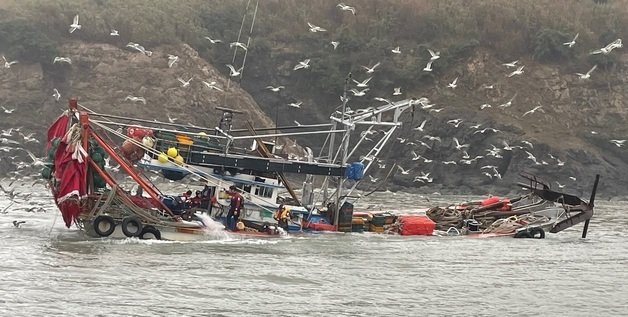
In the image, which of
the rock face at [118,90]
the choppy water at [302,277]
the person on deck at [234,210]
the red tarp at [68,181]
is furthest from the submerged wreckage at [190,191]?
the rock face at [118,90]

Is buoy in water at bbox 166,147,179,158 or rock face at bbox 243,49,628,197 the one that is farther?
rock face at bbox 243,49,628,197

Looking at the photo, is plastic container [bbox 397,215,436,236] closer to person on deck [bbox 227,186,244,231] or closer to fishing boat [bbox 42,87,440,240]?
fishing boat [bbox 42,87,440,240]

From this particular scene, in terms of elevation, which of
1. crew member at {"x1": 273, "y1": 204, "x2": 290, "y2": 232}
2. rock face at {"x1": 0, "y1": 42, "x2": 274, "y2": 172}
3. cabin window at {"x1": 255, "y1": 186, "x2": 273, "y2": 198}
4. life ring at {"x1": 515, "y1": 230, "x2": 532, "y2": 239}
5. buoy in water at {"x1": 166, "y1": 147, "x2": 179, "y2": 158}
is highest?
rock face at {"x1": 0, "y1": 42, "x2": 274, "y2": 172}

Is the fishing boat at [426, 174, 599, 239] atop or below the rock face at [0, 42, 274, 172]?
below

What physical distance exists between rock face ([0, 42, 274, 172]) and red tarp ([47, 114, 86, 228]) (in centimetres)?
4801

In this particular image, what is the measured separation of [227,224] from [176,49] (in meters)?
58.3

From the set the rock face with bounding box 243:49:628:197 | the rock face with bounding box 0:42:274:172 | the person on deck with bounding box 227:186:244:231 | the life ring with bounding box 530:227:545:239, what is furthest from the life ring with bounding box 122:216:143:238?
the rock face with bounding box 0:42:274:172

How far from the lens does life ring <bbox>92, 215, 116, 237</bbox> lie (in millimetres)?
25938

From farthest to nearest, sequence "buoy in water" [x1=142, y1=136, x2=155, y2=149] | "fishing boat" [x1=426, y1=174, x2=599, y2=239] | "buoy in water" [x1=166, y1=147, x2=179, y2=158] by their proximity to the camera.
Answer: "fishing boat" [x1=426, y1=174, x2=599, y2=239] → "buoy in water" [x1=142, y1=136, x2=155, y2=149] → "buoy in water" [x1=166, y1=147, x2=179, y2=158]

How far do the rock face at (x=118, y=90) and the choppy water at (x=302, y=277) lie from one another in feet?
154

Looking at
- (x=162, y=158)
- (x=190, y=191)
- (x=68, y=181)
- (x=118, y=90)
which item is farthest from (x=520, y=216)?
(x=118, y=90)

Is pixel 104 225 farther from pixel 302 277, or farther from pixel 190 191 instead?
pixel 302 277

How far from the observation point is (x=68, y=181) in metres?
25.8

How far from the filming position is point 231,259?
23.7 m
